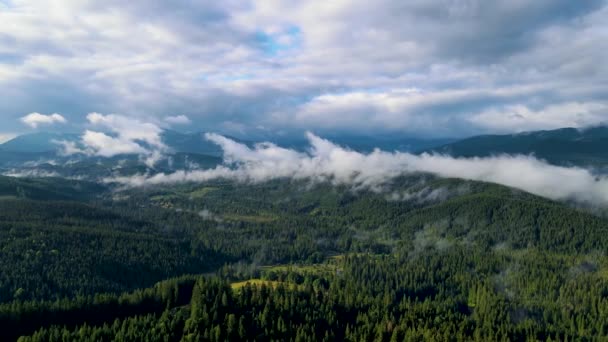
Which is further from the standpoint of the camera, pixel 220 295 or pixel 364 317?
pixel 364 317

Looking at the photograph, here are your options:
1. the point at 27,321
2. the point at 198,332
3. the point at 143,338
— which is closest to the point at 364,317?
the point at 198,332

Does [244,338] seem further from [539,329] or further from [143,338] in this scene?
[539,329]

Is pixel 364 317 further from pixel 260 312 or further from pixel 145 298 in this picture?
pixel 145 298

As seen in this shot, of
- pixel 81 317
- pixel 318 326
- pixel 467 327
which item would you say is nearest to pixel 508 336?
pixel 467 327

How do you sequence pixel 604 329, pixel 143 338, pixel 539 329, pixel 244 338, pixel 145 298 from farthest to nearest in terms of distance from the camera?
pixel 604 329 → pixel 539 329 → pixel 145 298 → pixel 244 338 → pixel 143 338

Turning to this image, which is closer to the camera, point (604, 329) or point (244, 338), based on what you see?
point (244, 338)

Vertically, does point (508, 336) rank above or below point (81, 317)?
below

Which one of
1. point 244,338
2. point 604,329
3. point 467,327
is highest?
point 244,338

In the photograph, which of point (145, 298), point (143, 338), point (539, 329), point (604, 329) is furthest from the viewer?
point (604, 329)

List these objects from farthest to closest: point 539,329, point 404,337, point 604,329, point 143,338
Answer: point 604,329 < point 539,329 < point 404,337 < point 143,338
